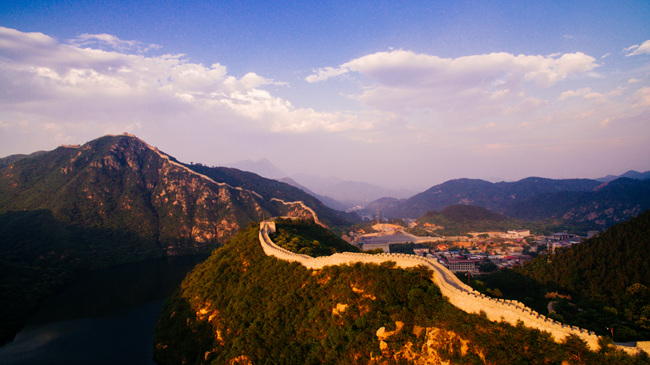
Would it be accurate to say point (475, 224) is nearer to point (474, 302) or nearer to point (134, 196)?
point (474, 302)

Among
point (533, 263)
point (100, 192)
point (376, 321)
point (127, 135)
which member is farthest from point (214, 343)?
point (127, 135)

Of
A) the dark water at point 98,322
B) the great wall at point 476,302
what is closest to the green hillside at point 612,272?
the great wall at point 476,302

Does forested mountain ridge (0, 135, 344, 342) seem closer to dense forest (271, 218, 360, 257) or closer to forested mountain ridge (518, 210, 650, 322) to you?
dense forest (271, 218, 360, 257)


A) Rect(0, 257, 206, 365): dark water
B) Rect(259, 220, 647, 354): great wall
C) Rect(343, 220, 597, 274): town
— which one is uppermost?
Rect(259, 220, 647, 354): great wall

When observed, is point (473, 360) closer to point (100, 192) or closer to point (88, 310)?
point (88, 310)

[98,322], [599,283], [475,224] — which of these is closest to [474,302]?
[599,283]

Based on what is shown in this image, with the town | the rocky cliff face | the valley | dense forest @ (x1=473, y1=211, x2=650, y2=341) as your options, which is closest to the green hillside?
dense forest @ (x1=473, y1=211, x2=650, y2=341)
